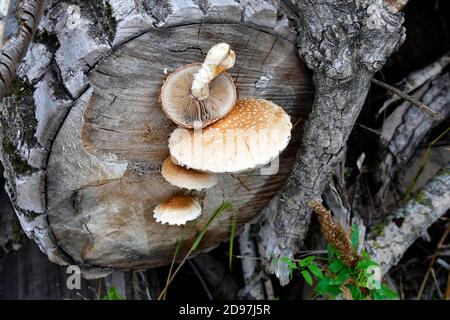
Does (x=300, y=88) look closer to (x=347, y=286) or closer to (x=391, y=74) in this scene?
(x=347, y=286)

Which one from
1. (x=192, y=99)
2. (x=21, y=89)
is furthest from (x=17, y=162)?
(x=192, y=99)

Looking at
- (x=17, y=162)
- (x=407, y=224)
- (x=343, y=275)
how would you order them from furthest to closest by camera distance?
(x=407, y=224)
(x=343, y=275)
(x=17, y=162)

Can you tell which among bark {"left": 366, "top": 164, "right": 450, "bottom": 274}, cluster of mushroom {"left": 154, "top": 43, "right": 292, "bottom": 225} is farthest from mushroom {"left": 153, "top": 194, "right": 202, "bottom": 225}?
bark {"left": 366, "top": 164, "right": 450, "bottom": 274}

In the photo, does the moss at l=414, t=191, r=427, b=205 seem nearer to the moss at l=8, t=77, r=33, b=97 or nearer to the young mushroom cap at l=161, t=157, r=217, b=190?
the young mushroom cap at l=161, t=157, r=217, b=190

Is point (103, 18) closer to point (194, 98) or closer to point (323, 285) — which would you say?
point (194, 98)

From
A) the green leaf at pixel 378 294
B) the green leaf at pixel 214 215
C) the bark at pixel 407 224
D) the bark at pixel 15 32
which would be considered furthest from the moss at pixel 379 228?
the bark at pixel 15 32

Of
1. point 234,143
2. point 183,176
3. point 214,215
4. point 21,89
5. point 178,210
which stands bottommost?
point 214,215

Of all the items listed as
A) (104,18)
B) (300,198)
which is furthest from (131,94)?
(300,198)
